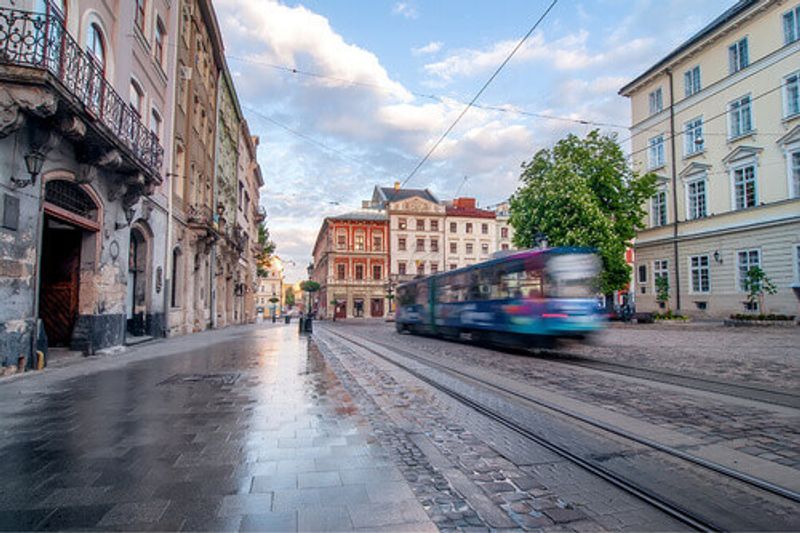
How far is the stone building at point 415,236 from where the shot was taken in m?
62.7

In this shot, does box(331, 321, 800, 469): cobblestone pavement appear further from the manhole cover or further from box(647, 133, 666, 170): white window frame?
box(647, 133, 666, 170): white window frame

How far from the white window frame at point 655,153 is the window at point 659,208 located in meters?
2.13

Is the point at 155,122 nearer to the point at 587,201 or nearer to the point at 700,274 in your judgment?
the point at 587,201

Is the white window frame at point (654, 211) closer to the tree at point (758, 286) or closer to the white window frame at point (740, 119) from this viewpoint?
the white window frame at point (740, 119)

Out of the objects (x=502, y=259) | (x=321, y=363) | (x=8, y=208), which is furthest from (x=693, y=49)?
(x=8, y=208)

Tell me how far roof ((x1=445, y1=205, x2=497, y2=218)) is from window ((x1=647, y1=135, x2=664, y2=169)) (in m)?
31.8

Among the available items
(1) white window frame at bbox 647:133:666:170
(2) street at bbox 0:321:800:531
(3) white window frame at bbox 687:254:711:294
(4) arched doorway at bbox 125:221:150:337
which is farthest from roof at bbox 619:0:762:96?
(4) arched doorway at bbox 125:221:150:337

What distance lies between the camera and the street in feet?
10.0

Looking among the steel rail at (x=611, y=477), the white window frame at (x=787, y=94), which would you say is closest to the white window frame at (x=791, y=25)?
the white window frame at (x=787, y=94)

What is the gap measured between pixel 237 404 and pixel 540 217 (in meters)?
26.7

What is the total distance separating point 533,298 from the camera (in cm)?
1342

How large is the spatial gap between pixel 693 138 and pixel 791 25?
25.0 feet

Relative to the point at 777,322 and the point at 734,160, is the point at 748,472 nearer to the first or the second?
the point at 777,322

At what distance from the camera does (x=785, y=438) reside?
485 centimetres
